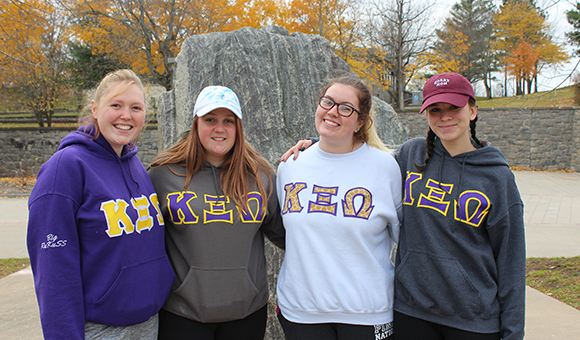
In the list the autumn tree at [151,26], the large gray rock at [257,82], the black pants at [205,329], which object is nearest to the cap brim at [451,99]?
the black pants at [205,329]

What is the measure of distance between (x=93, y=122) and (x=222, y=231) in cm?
76

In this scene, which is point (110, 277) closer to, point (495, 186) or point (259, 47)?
point (495, 186)

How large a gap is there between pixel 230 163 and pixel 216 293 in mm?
629

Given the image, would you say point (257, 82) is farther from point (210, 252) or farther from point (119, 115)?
point (210, 252)

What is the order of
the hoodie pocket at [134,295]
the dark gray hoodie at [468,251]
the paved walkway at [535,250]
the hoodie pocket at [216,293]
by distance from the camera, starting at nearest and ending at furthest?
1. the hoodie pocket at [134,295]
2. the dark gray hoodie at [468,251]
3. the hoodie pocket at [216,293]
4. the paved walkway at [535,250]

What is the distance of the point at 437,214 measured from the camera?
1775mm

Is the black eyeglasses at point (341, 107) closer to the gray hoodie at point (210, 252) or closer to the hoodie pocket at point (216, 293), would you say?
the gray hoodie at point (210, 252)

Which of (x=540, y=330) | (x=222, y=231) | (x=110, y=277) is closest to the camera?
(x=110, y=277)

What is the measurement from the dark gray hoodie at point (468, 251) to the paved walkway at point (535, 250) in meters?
2.05

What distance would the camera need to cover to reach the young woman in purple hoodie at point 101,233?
4.77 feet

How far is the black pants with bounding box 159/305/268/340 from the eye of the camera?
1.81 metres

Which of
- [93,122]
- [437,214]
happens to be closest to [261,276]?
[437,214]

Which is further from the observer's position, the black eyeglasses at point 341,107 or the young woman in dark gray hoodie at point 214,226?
the black eyeglasses at point 341,107

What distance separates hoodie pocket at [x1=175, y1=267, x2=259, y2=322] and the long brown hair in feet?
1.11
